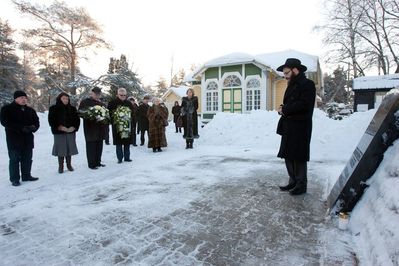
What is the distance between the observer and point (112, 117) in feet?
22.3

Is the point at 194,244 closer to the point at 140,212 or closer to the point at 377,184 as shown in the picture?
the point at 140,212

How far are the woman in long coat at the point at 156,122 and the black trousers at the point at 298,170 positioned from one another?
5145 millimetres

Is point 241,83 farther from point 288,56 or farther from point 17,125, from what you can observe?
point 17,125

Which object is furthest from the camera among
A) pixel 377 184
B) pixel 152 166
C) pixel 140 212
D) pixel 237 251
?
pixel 152 166

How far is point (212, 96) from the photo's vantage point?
1984 cm

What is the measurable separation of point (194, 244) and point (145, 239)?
47 centimetres

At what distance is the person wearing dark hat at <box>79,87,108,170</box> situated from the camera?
6163mm

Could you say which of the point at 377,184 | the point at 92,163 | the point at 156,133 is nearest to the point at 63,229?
the point at 377,184

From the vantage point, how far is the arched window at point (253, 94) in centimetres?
1838

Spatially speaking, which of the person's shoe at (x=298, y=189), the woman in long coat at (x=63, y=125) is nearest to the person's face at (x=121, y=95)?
the woman in long coat at (x=63, y=125)

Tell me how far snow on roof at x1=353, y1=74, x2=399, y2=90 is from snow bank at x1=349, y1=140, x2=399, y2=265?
15.9 meters

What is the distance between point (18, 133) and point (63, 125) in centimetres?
86

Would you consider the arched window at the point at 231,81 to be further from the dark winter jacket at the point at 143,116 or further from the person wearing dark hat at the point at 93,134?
the person wearing dark hat at the point at 93,134

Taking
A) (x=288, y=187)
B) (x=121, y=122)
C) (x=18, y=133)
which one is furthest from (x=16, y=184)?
(x=288, y=187)
